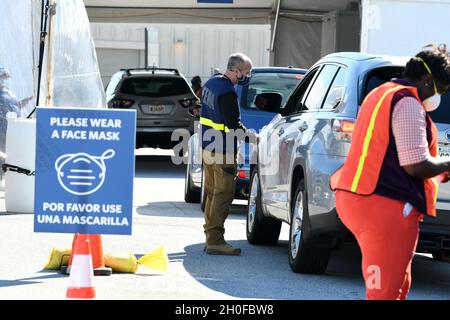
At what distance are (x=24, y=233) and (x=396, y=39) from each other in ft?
33.2

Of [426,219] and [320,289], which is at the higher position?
[426,219]

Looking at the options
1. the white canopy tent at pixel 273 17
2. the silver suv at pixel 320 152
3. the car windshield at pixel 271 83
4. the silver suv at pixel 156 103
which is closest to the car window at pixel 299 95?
the silver suv at pixel 320 152

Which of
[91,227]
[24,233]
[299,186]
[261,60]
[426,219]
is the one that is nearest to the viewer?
[91,227]

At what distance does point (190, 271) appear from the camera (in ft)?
31.9

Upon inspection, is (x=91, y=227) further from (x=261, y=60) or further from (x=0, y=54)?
(x=261, y=60)

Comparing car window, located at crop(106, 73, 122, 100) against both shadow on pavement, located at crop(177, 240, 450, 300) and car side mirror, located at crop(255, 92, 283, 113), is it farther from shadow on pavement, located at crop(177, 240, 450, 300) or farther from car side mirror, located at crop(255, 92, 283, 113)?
car side mirror, located at crop(255, 92, 283, 113)

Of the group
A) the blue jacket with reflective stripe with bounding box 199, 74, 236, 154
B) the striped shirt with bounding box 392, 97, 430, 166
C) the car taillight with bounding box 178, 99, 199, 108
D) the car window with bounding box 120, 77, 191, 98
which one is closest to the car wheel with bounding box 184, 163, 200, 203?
the blue jacket with reflective stripe with bounding box 199, 74, 236, 154

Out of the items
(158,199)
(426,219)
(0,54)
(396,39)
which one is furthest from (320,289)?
(396,39)

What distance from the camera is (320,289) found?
886cm

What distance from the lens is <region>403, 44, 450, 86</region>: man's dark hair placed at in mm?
5707

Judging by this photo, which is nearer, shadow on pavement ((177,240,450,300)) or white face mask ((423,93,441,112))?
white face mask ((423,93,441,112))

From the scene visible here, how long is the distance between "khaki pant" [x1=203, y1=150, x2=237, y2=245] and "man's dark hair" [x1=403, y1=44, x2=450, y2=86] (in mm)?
5246

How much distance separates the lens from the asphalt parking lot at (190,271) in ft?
28.0

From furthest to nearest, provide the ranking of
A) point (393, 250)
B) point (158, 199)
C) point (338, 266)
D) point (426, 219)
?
point (158, 199) < point (338, 266) < point (426, 219) < point (393, 250)
